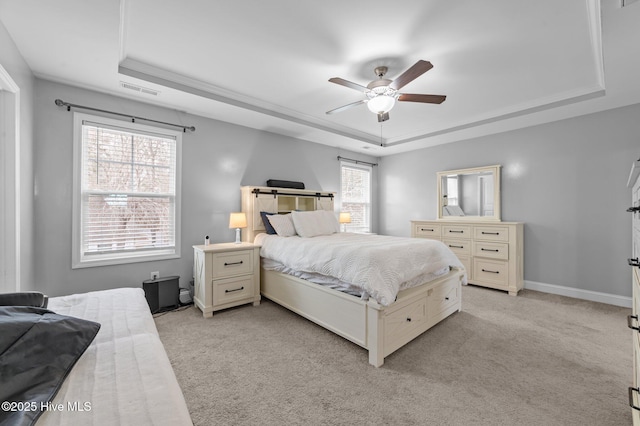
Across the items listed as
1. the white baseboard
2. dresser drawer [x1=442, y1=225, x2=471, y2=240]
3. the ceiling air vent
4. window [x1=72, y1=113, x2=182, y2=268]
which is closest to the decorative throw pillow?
window [x1=72, y1=113, x2=182, y2=268]

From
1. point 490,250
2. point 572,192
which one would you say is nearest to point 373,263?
point 490,250

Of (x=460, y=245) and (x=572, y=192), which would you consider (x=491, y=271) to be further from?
(x=572, y=192)

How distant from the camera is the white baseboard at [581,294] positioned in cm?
338

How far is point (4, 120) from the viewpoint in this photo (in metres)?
2.02

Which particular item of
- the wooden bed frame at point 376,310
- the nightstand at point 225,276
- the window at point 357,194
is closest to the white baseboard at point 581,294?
the wooden bed frame at point 376,310

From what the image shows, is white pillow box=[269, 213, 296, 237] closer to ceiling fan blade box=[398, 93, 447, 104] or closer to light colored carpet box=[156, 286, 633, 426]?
light colored carpet box=[156, 286, 633, 426]

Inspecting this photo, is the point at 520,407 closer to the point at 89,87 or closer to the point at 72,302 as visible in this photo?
the point at 72,302

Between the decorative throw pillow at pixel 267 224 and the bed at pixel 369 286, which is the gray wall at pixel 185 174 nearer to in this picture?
the decorative throw pillow at pixel 267 224

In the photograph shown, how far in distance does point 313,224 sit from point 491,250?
2.76 meters

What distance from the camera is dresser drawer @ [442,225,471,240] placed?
4387 mm

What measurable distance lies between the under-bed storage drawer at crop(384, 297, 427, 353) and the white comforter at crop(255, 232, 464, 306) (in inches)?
7.1

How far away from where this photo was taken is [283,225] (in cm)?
370

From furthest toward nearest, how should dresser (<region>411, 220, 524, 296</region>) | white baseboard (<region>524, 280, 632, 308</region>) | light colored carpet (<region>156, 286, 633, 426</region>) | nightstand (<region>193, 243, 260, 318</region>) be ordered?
1. dresser (<region>411, 220, 524, 296</region>)
2. white baseboard (<region>524, 280, 632, 308</region>)
3. nightstand (<region>193, 243, 260, 318</region>)
4. light colored carpet (<region>156, 286, 633, 426</region>)

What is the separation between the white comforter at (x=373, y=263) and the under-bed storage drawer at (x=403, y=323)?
180mm
